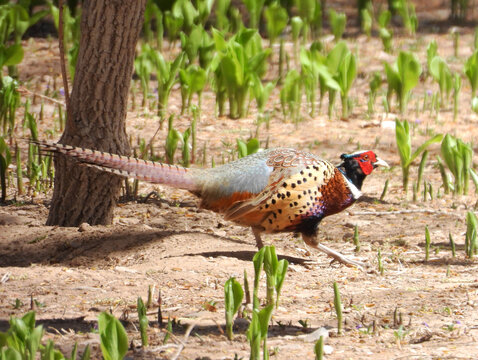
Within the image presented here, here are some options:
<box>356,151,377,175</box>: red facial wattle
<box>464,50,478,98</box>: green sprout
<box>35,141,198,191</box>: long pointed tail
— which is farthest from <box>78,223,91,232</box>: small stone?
<box>464,50,478,98</box>: green sprout

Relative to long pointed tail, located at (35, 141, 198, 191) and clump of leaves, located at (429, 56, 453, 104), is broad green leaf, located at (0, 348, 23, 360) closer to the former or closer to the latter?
long pointed tail, located at (35, 141, 198, 191)

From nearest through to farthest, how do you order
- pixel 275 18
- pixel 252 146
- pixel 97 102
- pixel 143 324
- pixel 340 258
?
1. pixel 143 324
2. pixel 340 258
3. pixel 97 102
4. pixel 252 146
5. pixel 275 18

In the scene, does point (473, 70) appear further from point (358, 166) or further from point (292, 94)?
point (358, 166)

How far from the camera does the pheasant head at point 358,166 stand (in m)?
4.80

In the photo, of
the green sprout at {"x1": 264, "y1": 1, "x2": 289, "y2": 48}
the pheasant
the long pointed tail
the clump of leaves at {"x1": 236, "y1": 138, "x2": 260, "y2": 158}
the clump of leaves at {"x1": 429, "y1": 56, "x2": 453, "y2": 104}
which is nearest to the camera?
the long pointed tail

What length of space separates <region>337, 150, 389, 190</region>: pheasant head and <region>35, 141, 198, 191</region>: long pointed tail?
0.89 meters

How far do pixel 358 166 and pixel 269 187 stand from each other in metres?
0.65

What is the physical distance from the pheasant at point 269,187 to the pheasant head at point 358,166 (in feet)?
0.44

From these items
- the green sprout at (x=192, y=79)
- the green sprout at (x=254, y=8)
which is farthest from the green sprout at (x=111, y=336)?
the green sprout at (x=254, y=8)

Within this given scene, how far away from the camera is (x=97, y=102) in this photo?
16.3 feet

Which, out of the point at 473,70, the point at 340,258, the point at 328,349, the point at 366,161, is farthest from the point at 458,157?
the point at 328,349

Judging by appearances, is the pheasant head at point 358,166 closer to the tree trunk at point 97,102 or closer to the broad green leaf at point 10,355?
the tree trunk at point 97,102

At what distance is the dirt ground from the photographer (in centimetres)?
332

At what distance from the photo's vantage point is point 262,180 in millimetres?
4480
